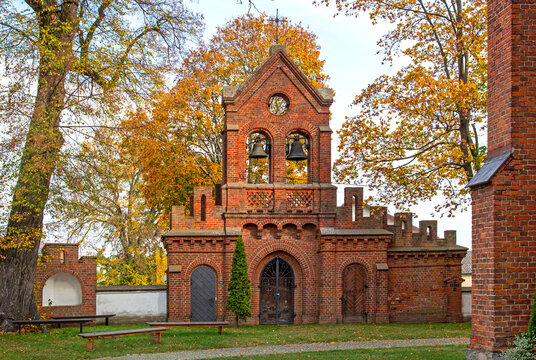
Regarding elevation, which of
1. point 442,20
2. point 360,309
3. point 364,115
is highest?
point 442,20

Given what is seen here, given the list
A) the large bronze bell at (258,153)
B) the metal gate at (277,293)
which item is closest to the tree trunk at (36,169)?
the large bronze bell at (258,153)

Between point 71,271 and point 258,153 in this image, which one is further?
point 71,271

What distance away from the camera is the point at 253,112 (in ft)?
78.5

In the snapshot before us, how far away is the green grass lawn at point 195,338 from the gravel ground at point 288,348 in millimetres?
594

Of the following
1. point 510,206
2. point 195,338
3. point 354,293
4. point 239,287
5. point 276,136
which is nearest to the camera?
point 510,206

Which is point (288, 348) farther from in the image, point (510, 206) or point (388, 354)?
point (510, 206)

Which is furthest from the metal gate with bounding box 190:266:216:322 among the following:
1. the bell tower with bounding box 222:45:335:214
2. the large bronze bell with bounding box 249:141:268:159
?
the large bronze bell with bounding box 249:141:268:159

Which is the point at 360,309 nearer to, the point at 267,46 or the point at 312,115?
the point at 312,115

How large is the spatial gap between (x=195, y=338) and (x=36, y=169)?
5.91m

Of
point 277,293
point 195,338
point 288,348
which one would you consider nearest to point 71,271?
point 277,293

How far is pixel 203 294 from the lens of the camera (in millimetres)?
23516

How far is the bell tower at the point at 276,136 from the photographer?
2361cm

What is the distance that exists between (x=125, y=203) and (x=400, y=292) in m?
17.5

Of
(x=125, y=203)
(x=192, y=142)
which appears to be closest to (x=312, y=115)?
(x=192, y=142)
